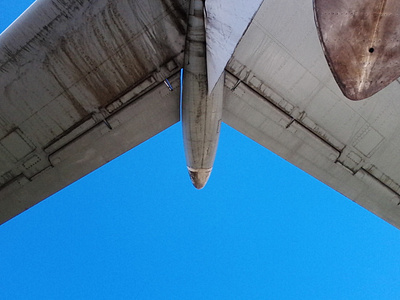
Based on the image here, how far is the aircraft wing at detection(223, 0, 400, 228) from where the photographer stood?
18.8 ft

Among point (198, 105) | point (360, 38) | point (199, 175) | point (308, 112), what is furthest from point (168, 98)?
point (360, 38)

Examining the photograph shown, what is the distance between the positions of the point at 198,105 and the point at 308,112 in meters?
1.93

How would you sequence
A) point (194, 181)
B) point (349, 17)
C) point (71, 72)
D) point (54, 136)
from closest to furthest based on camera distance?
point (349, 17) < point (71, 72) < point (54, 136) < point (194, 181)

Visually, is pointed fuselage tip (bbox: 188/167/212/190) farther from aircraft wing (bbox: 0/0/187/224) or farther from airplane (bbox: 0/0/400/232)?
aircraft wing (bbox: 0/0/187/224)

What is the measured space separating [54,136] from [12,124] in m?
0.62

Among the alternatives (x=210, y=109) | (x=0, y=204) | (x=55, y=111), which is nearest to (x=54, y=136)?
(x=55, y=111)

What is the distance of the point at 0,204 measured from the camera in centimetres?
624

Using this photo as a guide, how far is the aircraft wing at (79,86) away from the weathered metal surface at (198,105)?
0.37 metres

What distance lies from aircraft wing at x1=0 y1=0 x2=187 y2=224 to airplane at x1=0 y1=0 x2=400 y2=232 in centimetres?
2

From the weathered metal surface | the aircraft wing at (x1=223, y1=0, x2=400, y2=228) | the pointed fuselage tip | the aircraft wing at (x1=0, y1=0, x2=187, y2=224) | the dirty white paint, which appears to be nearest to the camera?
the dirty white paint

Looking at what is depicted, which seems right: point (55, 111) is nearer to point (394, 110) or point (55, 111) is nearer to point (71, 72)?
point (71, 72)

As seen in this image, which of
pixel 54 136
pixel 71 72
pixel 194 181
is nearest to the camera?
pixel 71 72

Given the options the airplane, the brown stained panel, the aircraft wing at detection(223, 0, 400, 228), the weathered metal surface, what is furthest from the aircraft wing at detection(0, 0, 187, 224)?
the brown stained panel

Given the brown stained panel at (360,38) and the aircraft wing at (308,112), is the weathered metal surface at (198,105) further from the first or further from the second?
the brown stained panel at (360,38)
